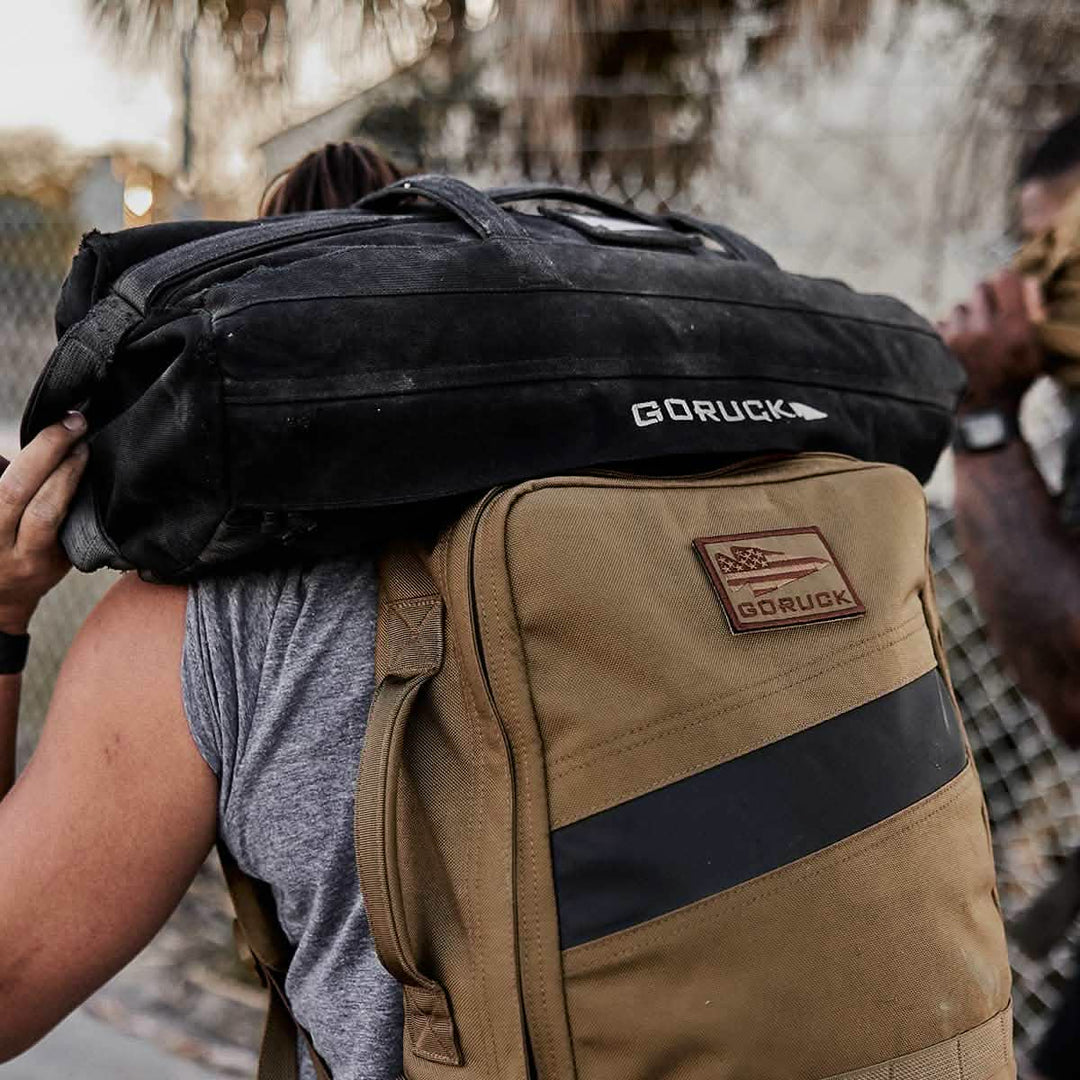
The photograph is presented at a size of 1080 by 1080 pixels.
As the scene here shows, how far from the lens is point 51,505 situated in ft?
3.65

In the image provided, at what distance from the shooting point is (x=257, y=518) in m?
1.00

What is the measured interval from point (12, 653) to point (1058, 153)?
2.24m

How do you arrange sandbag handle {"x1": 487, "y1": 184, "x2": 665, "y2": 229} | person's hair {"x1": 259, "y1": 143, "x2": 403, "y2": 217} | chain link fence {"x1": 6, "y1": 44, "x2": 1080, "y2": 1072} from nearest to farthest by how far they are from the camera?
1. sandbag handle {"x1": 487, "y1": 184, "x2": 665, "y2": 229}
2. person's hair {"x1": 259, "y1": 143, "x2": 403, "y2": 217}
3. chain link fence {"x1": 6, "y1": 44, "x2": 1080, "y2": 1072}

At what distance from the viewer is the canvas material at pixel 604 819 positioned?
993mm

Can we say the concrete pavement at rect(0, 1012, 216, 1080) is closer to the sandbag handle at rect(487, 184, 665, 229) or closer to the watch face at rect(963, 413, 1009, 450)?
the watch face at rect(963, 413, 1009, 450)

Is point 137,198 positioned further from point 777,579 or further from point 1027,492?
point 777,579

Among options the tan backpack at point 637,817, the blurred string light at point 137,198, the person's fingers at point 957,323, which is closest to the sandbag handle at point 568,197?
the tan backpack at point 637,817

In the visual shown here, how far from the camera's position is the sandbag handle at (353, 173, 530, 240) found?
1.13 meters

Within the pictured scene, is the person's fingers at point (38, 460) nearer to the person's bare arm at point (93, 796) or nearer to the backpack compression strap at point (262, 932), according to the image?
the person's bare arm at point (93, 796)

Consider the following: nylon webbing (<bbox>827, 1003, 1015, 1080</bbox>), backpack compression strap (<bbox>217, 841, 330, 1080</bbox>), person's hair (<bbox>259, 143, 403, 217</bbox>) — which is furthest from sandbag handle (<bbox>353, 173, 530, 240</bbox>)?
nylon webbing (<bbox>827, 1003, 1015, 1080</bbox>)

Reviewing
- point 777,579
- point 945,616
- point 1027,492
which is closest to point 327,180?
point 777,579

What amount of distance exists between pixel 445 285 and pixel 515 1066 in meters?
0.66

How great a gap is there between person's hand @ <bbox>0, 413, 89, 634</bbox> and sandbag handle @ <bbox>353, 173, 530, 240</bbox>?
384 mm

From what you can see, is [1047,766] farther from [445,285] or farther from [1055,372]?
[445,285]
